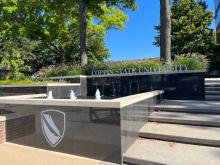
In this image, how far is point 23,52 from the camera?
81.8ft

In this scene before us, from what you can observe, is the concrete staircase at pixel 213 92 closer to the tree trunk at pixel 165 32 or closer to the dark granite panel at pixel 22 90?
the tree trunk at pixel 165 32

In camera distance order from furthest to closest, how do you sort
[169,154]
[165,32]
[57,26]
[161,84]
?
1. [57,26]
2. [165,32]
3. [161,84]
4. [169,154]

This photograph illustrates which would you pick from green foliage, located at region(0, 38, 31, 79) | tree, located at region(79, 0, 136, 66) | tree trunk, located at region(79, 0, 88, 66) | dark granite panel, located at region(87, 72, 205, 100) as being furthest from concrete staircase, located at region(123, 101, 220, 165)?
green foliage, located at region(0, 38, 31, 79)

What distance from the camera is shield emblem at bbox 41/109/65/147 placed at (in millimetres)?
5688

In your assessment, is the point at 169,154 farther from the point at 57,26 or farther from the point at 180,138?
the point at 57,26

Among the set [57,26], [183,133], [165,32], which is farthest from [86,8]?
[183,133]

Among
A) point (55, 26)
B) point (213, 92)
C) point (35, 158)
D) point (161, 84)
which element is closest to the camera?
point (35, 158)

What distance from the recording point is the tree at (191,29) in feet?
84.9

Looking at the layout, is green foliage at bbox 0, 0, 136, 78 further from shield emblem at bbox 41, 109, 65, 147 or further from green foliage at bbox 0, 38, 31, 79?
shield emblem at bbox 41, 109, 65, 147

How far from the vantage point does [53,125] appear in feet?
19.1

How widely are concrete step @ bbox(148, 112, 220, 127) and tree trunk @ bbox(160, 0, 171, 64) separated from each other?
14.0ft

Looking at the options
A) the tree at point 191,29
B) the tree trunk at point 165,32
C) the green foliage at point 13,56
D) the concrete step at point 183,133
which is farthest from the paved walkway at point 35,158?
the tree at point 191,29

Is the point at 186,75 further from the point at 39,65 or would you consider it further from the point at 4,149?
the point at 39,65

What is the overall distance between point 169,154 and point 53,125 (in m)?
2.37
